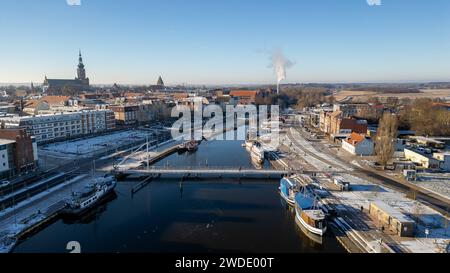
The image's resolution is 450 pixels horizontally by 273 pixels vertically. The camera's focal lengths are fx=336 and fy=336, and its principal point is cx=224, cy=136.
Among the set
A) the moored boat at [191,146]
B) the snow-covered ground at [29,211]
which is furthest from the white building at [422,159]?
the snow-covered ground at [29,211]

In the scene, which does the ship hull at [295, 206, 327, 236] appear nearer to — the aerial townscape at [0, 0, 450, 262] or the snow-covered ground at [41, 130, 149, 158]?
the aerial townscape at [0, 0, 450, 262]

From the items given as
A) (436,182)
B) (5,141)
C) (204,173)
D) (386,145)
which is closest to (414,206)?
(436,182)

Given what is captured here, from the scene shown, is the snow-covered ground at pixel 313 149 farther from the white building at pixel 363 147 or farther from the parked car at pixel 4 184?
the parked car at pixel 4 184

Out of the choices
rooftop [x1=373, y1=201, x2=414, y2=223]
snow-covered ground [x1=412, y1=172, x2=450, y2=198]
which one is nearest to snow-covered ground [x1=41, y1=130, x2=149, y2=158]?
rooftop [x1=373, y1=201, x2=414, y2=223]

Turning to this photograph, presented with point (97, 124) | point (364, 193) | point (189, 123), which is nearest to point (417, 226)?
point (364, 193)
